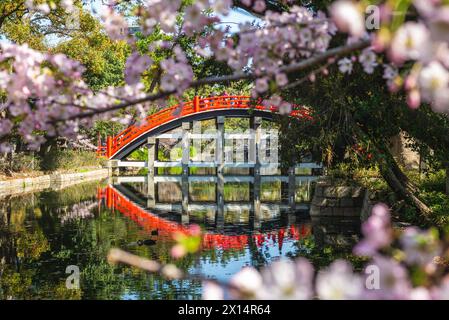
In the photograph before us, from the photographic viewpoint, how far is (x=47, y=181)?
23125mm

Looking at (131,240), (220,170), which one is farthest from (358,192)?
(220,170)

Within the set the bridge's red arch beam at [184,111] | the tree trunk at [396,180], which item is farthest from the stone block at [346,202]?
the bridge's red arch beam at [184,111]

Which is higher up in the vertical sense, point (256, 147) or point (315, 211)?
point (256, 147)

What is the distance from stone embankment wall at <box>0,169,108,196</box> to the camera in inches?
763

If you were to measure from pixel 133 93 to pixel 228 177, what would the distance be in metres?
25.4

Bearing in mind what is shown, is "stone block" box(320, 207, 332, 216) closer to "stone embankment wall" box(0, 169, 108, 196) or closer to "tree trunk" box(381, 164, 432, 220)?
"tree trunk" box(381, 164, 432, 220)

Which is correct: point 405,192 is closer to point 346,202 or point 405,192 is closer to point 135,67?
point 346,202

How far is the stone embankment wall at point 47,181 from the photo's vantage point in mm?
19378

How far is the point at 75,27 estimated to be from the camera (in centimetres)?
2041

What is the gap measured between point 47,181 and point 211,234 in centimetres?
1328

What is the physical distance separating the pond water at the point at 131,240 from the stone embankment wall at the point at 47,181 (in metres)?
1.34

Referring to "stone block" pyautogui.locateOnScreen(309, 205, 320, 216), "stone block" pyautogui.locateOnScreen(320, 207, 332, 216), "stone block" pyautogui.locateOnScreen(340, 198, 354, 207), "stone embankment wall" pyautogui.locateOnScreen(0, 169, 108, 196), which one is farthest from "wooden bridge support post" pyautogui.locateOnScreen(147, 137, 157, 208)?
"stone block" pyautogui.locateOnScreen(340, 198, 354, 207)

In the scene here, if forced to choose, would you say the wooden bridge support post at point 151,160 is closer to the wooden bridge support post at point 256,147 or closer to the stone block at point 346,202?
the wooden bridge support post at point 256,147

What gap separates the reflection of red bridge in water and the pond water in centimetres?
2
